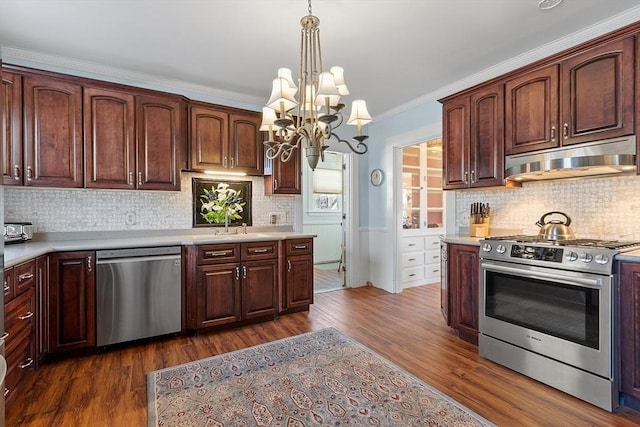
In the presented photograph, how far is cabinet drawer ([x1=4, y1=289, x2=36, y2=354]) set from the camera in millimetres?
2008

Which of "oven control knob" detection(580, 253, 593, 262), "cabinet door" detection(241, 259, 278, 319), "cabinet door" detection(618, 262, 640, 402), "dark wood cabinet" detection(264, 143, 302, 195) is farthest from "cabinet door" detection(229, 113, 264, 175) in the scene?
"cabinet door" detection(618, 262, 640, 402)

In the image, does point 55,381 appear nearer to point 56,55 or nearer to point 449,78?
point 56,55

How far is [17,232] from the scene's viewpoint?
279 centimetres

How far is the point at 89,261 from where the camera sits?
2.71 meters

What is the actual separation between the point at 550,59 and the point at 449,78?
43.8 inches

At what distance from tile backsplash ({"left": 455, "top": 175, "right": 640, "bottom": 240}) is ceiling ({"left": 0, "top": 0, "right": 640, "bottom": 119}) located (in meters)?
1.27

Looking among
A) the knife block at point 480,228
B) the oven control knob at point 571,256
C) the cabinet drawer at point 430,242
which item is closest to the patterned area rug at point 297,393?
the oven control knob at point 571,256

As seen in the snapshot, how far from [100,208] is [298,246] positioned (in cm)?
204

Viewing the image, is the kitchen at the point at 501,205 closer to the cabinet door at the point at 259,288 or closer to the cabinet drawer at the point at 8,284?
the cabinet door at the point at 259,288

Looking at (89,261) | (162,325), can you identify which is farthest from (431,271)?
(89,261)

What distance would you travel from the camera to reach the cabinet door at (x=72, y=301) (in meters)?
2.59

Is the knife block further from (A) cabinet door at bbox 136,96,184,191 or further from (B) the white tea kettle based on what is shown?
(A) cabinet door at bbox 136,96,184,191

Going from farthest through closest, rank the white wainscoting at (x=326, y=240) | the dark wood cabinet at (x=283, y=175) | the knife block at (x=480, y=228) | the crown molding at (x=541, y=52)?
the white wainscoting at (x=326, y=240) → the dark wood cabinet at (x=283, y=175) → the knife block at (x=480, y=228) → the crown molding at (x=541, y=52)

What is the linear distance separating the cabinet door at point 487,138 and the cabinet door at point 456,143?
0.06 meters
